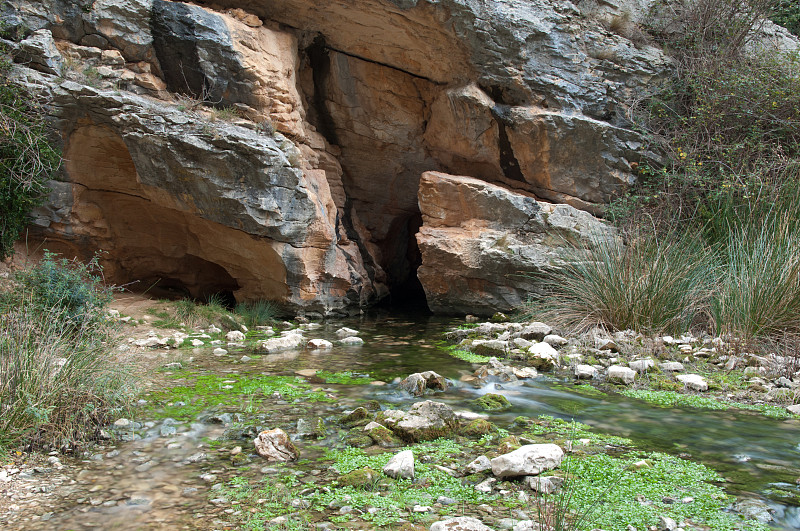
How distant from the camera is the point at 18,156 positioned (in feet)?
21.7

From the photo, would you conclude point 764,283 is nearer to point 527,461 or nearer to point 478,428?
point 478,428

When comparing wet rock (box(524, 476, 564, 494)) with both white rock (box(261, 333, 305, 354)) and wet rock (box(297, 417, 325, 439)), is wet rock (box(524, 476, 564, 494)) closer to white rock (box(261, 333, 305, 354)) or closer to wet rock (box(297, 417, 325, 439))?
wet rock (box(297, 417, 325, 439))

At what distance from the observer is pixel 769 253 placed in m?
5.66

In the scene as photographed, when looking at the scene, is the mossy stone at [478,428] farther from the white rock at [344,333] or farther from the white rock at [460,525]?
the white rock at [344,333]

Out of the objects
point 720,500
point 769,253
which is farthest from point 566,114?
point 720,500

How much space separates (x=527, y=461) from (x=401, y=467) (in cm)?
62

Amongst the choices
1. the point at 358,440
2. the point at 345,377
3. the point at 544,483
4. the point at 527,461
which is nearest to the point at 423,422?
the point at 358,440

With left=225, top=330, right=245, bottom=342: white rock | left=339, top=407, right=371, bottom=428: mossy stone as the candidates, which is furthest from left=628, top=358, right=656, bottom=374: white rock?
left=225, top=330, right=245, bottom=342: white rock

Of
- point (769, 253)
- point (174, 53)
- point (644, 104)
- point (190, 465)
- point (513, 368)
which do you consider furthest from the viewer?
point (644, 104)

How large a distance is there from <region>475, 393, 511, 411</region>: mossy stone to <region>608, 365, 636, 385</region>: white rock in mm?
1212

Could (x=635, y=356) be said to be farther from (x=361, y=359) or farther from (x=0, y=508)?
(x=0, y=508)

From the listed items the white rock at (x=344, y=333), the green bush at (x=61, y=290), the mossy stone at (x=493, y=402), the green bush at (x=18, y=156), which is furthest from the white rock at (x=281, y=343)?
the green bush at (x=18, y=156)

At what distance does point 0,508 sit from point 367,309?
324 inches

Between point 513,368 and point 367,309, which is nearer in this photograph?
point 513,368
